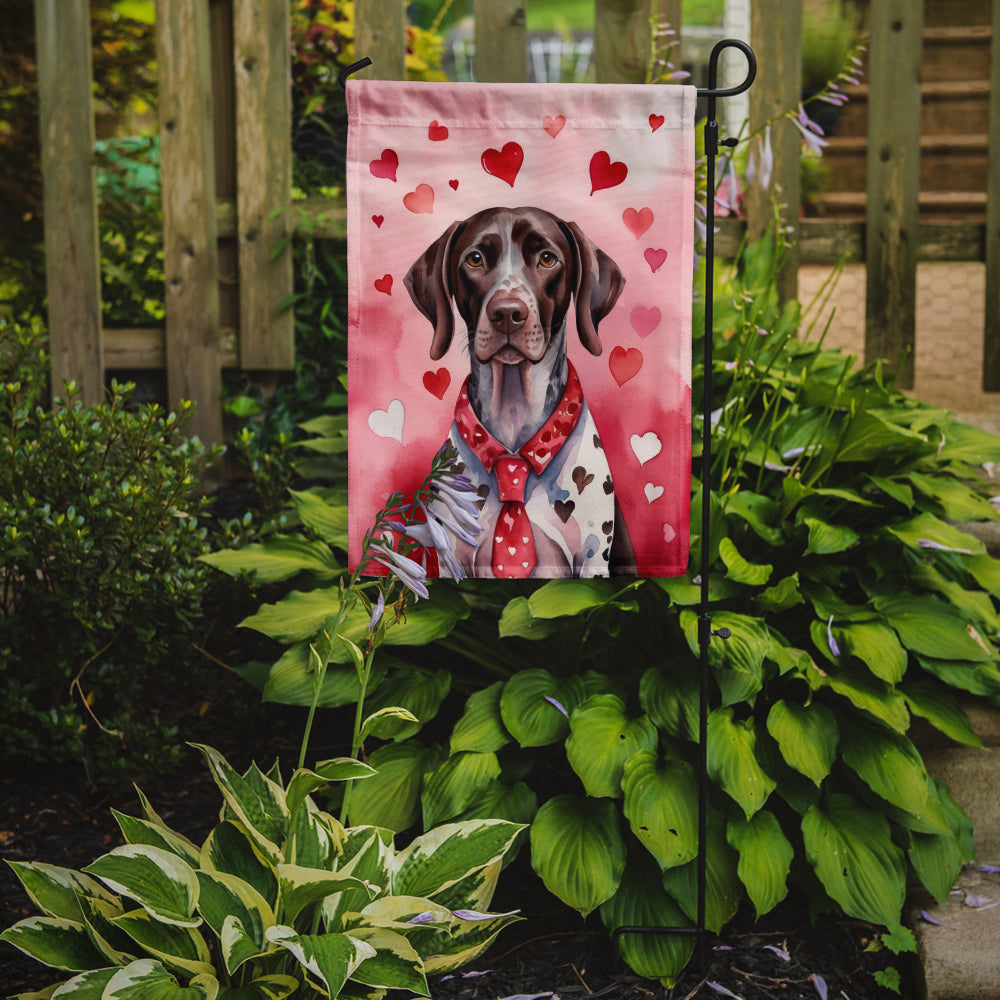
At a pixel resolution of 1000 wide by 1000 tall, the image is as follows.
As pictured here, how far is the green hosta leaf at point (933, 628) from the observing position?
6.65 feet

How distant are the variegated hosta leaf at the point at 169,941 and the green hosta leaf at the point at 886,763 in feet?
3.89

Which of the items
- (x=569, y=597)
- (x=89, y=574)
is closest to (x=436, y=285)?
(x=569, y=597)

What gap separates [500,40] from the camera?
123 inches

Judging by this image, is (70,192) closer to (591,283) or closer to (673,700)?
(591,283)

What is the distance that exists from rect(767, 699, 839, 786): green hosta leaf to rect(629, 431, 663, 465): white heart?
1.87 ft

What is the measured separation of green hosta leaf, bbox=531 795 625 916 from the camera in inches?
69.1

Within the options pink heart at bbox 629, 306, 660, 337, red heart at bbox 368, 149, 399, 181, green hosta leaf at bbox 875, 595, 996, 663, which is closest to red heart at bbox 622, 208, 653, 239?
pink heart at bbox 629, 306, 660, 337

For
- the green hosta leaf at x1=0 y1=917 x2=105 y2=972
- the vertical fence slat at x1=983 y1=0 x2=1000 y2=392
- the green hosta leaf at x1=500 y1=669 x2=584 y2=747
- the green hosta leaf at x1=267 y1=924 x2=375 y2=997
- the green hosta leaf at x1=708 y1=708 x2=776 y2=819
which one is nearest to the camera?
the green hosta leaf at x1=267 y1=924 x2=375 y2=997

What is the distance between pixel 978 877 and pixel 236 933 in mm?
1499

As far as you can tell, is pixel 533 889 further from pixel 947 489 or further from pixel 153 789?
pixel 947 489

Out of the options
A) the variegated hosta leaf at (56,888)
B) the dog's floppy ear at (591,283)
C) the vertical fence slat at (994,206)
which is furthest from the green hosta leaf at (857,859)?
the vertical fence slat at (994,206)

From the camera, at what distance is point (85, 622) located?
2180 millimetres

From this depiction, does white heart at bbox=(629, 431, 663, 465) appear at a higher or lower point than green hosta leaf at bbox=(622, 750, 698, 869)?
higher

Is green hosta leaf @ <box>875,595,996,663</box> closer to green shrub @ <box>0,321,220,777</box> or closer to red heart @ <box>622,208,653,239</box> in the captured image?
red heart @ <box>622,208,653,239</box>
